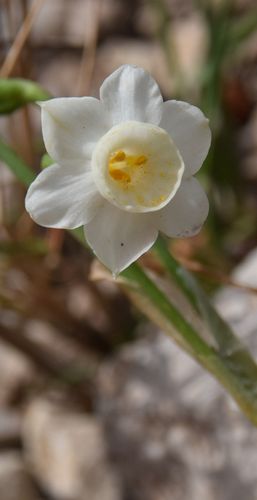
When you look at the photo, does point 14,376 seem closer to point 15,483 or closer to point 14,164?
point 15,483

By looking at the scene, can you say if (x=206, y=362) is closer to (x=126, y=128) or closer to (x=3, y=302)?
(x=126, y=128)

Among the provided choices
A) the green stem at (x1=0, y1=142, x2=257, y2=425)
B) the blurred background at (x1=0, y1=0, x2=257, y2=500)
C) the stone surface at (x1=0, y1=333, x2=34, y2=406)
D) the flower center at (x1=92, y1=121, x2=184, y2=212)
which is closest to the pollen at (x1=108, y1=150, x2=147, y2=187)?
the flower center at (x1=92, y1=121, x2=184, y2=212)

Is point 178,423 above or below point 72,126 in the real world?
below

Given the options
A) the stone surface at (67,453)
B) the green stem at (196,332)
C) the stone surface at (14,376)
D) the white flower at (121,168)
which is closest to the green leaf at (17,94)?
the green stem at (196,332)

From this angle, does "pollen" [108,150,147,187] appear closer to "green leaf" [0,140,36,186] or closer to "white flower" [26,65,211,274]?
"white flower" [26,65,211,274]

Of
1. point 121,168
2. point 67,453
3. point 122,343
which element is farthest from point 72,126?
point 122,343

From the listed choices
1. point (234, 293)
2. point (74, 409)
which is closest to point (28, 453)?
point (74, 409)
